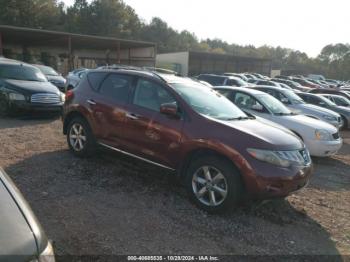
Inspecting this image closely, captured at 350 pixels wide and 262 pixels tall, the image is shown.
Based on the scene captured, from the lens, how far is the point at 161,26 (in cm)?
7812

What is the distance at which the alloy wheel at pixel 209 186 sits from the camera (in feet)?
14.7

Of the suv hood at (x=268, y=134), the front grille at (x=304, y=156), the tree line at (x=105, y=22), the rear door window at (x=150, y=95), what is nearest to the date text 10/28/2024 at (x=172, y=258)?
the suv hood at (x=268, y=134)

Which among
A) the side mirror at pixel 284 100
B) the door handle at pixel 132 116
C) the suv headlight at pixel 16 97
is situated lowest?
the suv headlight at pixel 16 97

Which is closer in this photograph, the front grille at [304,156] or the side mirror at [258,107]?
the front grille at [304,156]

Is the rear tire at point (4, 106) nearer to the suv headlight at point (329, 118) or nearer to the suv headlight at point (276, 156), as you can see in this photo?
the suv headlight at point (276, 156)

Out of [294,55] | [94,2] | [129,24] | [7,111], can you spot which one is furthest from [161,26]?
[7,111]

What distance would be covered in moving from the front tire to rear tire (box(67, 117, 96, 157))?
224 cm

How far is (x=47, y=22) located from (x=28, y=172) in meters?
54.9

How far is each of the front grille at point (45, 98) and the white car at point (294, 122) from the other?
524 centimetres

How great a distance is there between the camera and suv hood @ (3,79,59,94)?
1004 cm

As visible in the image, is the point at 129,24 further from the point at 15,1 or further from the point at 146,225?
the point at 146,225

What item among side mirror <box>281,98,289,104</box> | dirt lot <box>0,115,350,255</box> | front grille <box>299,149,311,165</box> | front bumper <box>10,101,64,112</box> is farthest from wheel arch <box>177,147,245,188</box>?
side mirror <box>281,98,289,104</box>

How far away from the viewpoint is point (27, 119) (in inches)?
409

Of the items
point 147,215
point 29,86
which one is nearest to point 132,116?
point 147,215
